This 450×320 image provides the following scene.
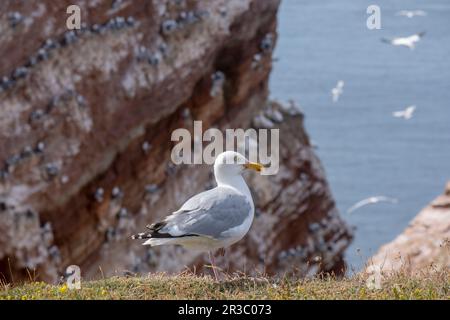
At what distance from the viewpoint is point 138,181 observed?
2648 cm

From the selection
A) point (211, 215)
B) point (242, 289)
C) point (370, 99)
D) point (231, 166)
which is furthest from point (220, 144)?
point (242, 289)

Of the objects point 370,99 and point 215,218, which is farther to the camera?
point 370,99

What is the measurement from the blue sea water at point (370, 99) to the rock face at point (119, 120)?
6.69 metres

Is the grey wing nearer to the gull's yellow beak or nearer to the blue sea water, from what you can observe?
the gull's yellow beak

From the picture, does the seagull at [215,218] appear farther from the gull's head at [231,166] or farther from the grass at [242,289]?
the grass at [242,289]

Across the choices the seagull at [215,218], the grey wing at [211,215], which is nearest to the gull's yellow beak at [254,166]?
the seagull at [215,218]

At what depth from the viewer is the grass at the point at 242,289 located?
819 centimetres

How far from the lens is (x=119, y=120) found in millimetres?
24562

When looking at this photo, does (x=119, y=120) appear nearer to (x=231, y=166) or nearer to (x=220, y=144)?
(x=220, y=144)

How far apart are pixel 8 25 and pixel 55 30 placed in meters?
1.38

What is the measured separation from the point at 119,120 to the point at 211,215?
1578 cm

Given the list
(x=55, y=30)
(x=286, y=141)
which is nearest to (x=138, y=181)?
(x=55, y=30)

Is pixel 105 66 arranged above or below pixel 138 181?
above
